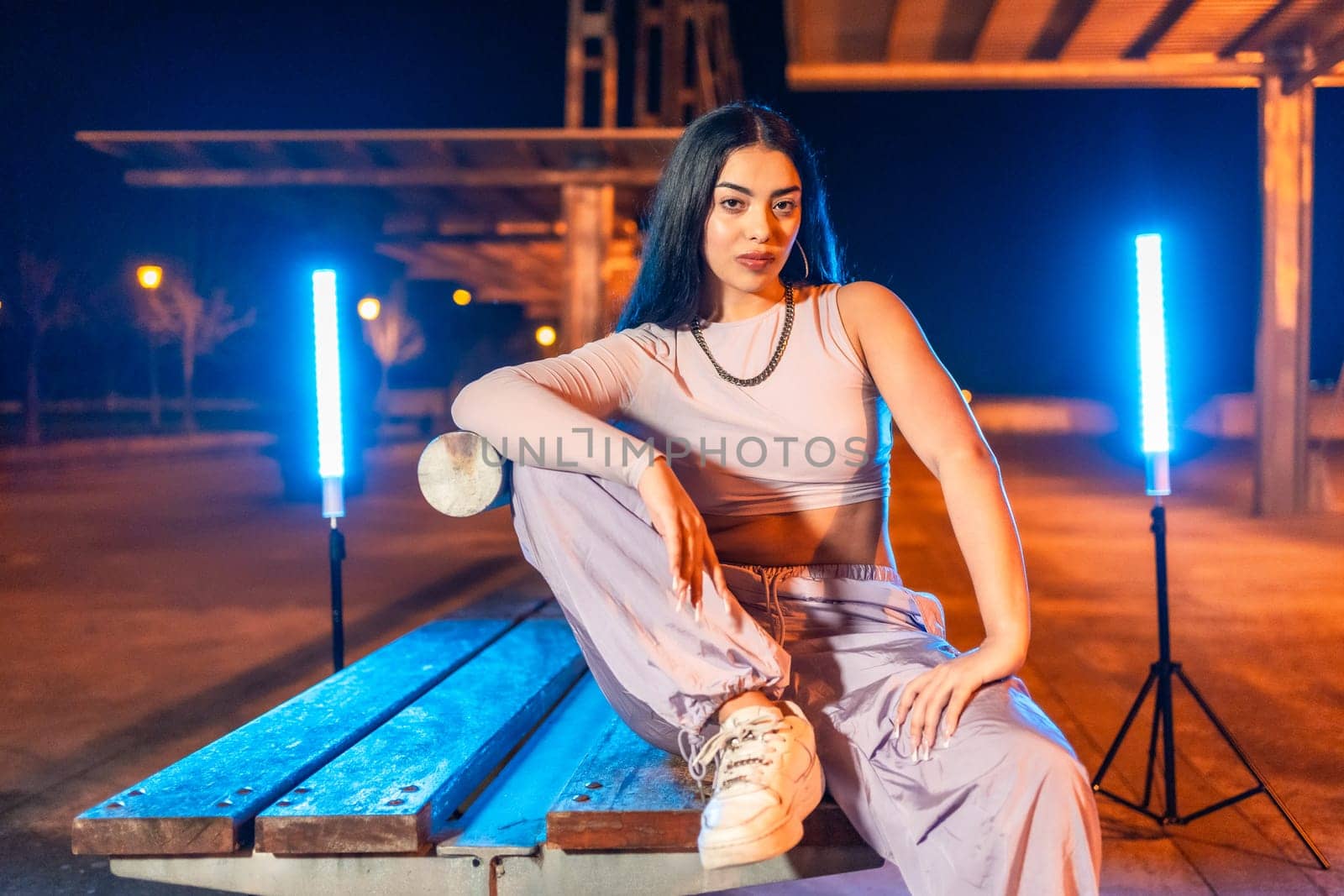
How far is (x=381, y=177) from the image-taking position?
10531 mm

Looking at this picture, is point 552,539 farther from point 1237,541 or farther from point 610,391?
point 1237,541

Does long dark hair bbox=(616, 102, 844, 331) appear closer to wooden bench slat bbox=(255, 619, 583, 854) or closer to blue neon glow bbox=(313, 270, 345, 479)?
wooden bench slat bbox=(255, 619, 583, 854)

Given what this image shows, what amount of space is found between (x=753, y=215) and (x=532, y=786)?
1121 millimetres

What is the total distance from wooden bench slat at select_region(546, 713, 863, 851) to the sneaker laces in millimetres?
64

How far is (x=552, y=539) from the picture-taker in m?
1.70

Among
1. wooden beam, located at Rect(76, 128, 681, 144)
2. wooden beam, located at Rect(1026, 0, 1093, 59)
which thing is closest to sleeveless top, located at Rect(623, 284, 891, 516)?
wooden beam, located at Rect(1026, 0, 1093, 59)

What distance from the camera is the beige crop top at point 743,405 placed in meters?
1.90

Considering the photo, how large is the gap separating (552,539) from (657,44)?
778 inches

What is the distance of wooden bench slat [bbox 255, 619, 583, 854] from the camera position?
1.55 meters

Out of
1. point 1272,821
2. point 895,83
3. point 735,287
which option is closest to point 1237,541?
point 895,83

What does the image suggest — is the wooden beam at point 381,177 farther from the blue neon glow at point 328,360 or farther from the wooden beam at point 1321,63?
the blue neon glow at point 328,360

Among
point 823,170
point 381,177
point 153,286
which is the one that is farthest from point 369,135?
point 153,286

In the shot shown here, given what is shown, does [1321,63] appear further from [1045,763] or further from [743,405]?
[1045,763]

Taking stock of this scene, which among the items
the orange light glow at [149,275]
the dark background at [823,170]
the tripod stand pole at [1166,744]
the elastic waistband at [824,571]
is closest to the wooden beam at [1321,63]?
the dark background at [823,170]
